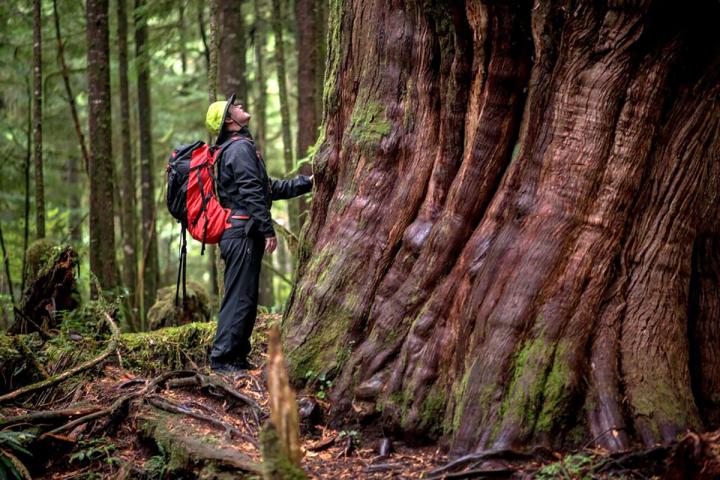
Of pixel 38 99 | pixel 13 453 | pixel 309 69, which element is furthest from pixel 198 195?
pixel 38 99

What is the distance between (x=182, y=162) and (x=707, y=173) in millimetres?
4279

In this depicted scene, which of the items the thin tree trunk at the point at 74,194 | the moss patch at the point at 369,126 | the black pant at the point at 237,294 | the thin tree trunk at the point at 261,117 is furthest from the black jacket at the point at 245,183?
the thin tree trunk at the point at 74,194

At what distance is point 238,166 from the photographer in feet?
20.1

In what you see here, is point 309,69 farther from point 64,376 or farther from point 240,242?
point 64,376

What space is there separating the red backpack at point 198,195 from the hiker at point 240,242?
0.24ft

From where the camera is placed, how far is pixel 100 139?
32.1 feet

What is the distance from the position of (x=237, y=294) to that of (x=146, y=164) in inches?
363

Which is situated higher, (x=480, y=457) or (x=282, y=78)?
(x=282, y=78)

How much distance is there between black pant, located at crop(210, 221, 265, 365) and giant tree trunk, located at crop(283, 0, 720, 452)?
3.83 feet

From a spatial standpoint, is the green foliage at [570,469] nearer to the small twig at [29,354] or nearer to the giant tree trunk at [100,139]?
the small twig at [29,354]

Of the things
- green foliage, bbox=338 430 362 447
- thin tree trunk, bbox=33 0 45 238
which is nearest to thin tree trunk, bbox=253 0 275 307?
thin tree trunk, bbox=33 0 45 238

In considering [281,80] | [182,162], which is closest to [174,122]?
[281,80]

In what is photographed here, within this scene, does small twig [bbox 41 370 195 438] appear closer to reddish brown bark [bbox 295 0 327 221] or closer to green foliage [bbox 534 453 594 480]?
green foliage [bbox 534 453 594 480]

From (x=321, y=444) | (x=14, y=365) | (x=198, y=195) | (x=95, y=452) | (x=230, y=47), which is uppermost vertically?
(x=230, y=47)
